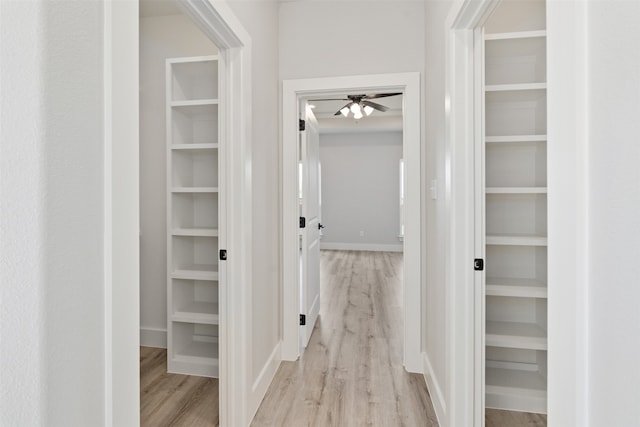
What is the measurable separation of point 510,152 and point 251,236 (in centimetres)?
171

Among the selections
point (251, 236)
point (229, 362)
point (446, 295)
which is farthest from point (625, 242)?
point (229, 362)

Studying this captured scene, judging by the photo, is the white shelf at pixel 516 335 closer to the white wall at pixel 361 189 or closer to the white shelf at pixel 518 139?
the white shelf at pixel 518 139

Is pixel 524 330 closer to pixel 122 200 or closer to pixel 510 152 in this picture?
pixel 510 152

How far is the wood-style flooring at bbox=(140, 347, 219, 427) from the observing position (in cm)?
194

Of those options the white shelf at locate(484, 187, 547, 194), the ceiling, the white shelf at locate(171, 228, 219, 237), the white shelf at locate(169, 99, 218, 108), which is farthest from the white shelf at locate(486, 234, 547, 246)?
the ceiling

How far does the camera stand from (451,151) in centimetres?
164

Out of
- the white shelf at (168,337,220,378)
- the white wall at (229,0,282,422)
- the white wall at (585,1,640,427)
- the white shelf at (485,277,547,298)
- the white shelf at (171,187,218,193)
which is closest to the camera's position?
the white wall at (585,1,640,427)

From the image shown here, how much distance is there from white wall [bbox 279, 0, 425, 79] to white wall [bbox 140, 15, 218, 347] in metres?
0.76

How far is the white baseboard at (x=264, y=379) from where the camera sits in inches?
76.6

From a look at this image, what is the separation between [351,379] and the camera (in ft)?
7.72

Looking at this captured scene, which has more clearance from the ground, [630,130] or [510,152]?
[510,152]

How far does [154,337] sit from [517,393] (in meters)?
2.82

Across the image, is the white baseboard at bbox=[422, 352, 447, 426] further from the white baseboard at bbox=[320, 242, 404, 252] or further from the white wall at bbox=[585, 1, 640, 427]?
the white baseboard at bbox=[320, 242, 404, 252]

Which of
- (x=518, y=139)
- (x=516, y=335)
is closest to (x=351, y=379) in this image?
(x=516, y=335)
